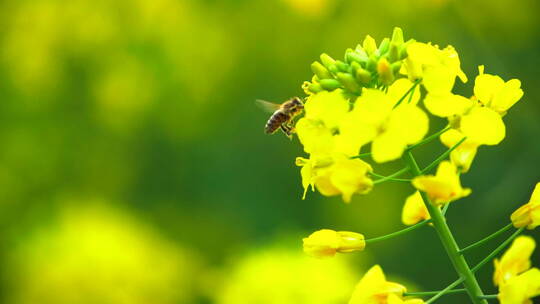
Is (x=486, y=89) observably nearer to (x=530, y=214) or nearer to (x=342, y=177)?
(x=530, y=214)

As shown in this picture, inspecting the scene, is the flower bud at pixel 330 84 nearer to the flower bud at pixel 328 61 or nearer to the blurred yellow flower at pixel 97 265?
the flower bud at pixel 328 61

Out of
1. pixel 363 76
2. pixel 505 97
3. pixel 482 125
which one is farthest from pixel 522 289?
pixel 363 76

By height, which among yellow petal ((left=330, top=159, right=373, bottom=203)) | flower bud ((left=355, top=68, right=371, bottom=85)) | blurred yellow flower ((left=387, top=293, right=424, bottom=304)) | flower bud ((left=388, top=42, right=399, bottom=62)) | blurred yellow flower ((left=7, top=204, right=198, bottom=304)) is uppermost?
blurred yellow flower ((left=7, top=204, right=198, bottom=304))

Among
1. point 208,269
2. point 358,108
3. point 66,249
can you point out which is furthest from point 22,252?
point 358,108

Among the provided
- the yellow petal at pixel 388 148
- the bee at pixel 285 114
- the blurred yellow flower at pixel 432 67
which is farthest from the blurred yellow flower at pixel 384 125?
the bee at pixel 285 114

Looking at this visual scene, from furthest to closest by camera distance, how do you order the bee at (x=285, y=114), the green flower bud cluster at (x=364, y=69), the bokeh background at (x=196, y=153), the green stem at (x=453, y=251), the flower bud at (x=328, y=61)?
the bokeh background at (x=196, y=153) < the bee at (x=285, y=114) < the flower bud at (x=328, y=61) < the green flower bud cluster at (x=364, y=69) < the green stem at (x=453, y=251)

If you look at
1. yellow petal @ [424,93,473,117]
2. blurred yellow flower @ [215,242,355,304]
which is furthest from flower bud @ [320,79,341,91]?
blurred yellow flower @ [215,242,355,304]

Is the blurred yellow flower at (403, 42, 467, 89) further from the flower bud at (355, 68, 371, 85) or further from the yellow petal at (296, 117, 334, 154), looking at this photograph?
the yellow petal at (296, 117, 334, 154)

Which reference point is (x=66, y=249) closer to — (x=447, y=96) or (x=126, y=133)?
(x=126, y=133)
